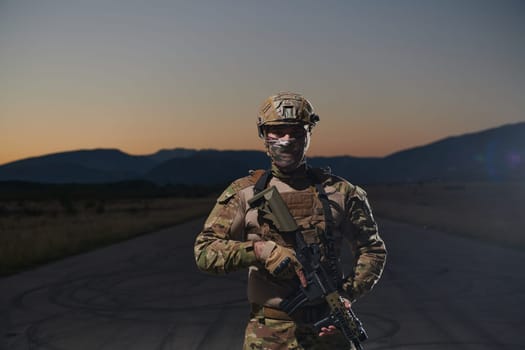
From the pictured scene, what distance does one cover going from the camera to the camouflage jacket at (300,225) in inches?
144

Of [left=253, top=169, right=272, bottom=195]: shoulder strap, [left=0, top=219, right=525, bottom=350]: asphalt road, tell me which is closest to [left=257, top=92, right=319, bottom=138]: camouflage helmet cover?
[left=253, top=169, right=272, bottom=195]: shoulder strap

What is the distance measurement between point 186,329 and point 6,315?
3550 millimetres

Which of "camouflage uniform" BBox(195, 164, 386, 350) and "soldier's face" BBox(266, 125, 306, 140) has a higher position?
"soldier's face" BBox(266, 125, 306, 140)

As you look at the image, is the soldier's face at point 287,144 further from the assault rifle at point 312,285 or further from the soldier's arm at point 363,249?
the soldier's arm at point 363,249

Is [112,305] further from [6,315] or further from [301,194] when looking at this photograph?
[301,194]

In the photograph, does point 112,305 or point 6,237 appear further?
point 6,237

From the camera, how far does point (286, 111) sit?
365 centimetres

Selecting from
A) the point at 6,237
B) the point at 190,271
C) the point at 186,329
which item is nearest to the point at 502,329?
the point at 186,329

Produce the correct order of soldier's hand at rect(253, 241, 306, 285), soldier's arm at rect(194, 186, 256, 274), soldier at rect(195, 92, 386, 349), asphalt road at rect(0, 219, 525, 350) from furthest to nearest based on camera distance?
asphalt road at rect(0, 219, 525, 350)
soldier at rect(195, 92, 386, 349)
soldier's arm at rect(194, 186, 256, 274)
soldier's hand at rect(253, 241, 306, 285)

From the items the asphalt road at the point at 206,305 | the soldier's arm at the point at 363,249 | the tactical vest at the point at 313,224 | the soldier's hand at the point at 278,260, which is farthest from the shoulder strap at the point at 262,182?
the asphalt road at the point at 206,305

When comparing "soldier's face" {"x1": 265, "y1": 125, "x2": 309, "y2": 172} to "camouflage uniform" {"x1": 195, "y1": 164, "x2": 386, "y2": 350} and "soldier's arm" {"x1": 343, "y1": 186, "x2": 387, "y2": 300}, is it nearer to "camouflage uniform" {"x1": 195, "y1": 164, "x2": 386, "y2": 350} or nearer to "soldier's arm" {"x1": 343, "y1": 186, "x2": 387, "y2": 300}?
"camouflage uniform" {"x1": 195, "y1": 164, "x2": 386, "y2": 350}

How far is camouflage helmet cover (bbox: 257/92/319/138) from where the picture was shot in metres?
3.64

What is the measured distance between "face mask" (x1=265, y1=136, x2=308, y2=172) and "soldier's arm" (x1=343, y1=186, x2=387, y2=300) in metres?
0.39

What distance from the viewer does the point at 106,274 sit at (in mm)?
15547
